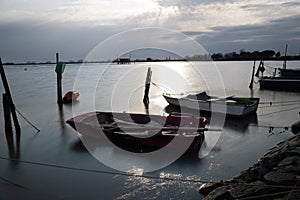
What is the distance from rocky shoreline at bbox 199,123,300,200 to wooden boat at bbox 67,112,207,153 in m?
3.49

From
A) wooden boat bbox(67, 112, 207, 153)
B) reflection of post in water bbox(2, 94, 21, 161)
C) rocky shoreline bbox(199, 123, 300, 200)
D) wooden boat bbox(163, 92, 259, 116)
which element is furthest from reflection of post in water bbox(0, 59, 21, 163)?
wooden boat bbox(163, 92, 259, 116)

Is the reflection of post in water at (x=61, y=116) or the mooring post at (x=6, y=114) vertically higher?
the mooring post at (x=6, y=114)

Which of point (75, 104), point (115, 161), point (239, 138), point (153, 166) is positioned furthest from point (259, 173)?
point (75, 104)

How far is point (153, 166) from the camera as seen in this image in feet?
30.4

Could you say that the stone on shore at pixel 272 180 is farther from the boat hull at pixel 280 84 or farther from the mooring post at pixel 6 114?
the boat hull at pixel 280 84

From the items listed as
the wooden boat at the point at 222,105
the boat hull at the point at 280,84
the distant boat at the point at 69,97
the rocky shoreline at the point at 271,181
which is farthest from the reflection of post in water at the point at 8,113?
the boat hull at the point at 280,84

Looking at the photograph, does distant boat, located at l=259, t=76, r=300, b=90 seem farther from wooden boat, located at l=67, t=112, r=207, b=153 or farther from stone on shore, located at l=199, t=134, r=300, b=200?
stone on shore, located at l=199, t=134, r=300, b=200

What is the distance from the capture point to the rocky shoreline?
17.7 feet

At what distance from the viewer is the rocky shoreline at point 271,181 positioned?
5395 mm

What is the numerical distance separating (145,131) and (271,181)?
5718 millimetres

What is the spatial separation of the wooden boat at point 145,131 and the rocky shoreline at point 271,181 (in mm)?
3492

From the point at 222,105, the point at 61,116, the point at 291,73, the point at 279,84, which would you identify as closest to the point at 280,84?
the point at 279,84

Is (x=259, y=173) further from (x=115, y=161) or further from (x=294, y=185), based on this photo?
(x=115, y=161)

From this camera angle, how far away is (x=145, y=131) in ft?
35.9
